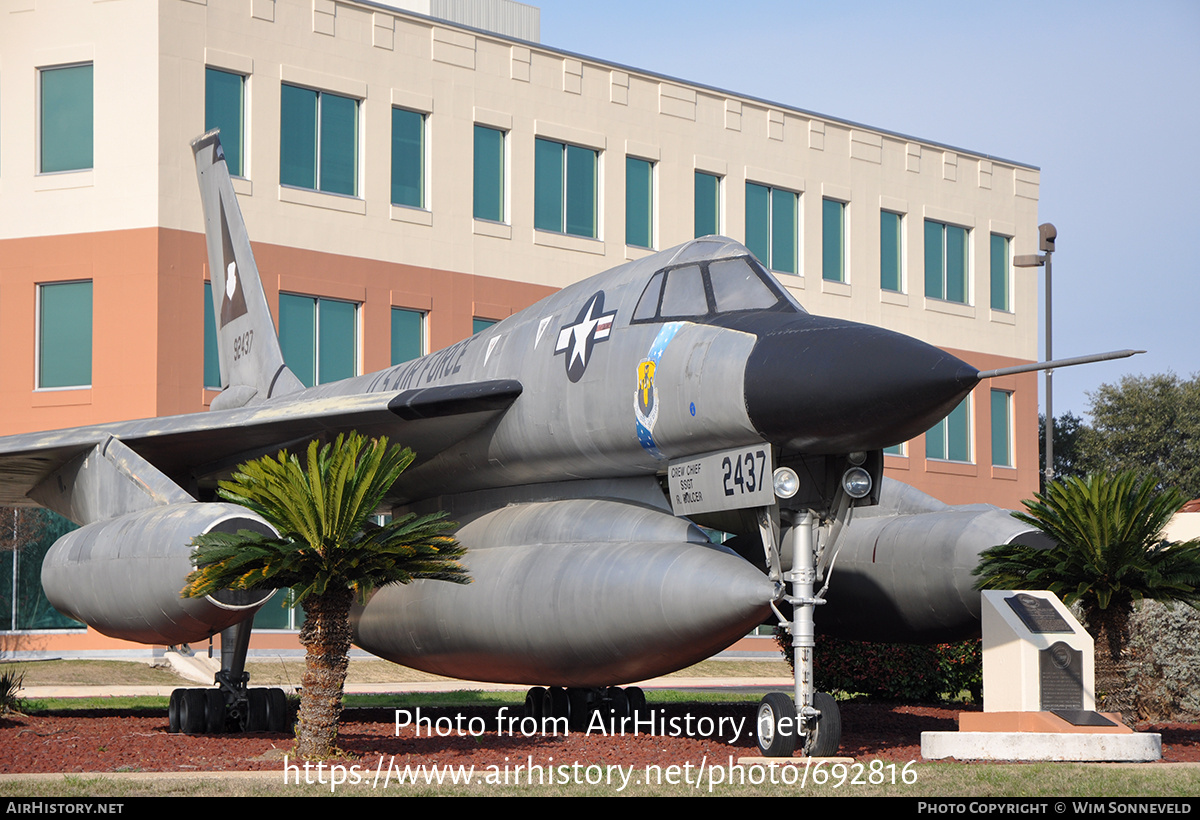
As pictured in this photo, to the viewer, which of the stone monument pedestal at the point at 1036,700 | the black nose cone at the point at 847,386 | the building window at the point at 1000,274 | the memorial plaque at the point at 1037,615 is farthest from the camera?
the building window at the point at 1000,274

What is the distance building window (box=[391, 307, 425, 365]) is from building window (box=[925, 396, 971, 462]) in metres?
15.2

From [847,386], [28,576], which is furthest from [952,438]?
Result: [847,386]

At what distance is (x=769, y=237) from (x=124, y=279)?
16855 mm

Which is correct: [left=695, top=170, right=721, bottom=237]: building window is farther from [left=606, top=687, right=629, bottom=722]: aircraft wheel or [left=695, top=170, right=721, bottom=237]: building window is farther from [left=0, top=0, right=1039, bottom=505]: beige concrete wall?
[left=606, top=687, right=629, bottom=722]: aircraft wheel

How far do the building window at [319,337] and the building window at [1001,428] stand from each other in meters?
20.1

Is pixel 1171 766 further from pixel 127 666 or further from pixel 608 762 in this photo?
pixel 127 666

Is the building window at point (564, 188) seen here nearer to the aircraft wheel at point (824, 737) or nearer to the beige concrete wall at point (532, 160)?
the beige concrete wall at point (532, 160)

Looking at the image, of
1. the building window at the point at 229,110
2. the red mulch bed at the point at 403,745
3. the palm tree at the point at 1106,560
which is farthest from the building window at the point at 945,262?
the palm tree at the point at 1106,560

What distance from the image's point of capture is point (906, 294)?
124 ft

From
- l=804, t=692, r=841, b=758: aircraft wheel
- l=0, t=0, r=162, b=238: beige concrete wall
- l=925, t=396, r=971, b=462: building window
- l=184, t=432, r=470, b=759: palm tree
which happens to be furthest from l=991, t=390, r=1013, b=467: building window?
l=184, t=432, r=470, b=759: palm tree

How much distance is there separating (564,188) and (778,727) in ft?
77.2

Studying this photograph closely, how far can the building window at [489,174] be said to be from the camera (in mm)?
30547

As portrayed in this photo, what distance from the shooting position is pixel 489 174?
101ft
